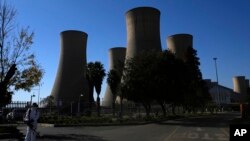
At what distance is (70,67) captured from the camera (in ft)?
216

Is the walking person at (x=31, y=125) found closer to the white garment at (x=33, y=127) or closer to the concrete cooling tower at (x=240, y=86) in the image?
the white garment at (x=33, y=127)

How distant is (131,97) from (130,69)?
3205mm

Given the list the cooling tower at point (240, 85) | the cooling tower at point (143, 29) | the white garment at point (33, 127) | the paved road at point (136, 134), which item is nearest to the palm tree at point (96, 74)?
the cooling tower at point (143, 29)

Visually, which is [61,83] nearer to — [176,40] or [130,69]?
[176,40]

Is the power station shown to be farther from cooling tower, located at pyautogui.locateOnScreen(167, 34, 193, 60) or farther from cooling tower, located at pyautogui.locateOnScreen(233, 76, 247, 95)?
cooling tower, located at pyautogui.locateOnScreen(233, 76, 247, 95)

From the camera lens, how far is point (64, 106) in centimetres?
6619

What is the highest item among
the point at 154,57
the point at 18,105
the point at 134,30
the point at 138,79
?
the point at 134,30

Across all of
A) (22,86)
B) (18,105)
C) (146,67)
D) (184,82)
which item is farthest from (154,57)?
(22,86)

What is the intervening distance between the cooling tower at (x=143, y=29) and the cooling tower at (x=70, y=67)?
37.1 ft

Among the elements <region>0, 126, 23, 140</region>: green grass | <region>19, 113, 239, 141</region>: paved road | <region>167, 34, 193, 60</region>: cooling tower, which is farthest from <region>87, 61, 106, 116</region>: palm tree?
<region>0, 126, 23, 140</region>: green grass

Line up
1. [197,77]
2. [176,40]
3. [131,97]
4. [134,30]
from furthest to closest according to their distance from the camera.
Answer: [176,40] → [197,77] → [134,30] → [131,97]

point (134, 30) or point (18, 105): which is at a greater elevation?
point (134, 30)

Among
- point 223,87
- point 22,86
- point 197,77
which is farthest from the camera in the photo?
point 223,87

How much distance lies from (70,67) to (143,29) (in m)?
17.5
